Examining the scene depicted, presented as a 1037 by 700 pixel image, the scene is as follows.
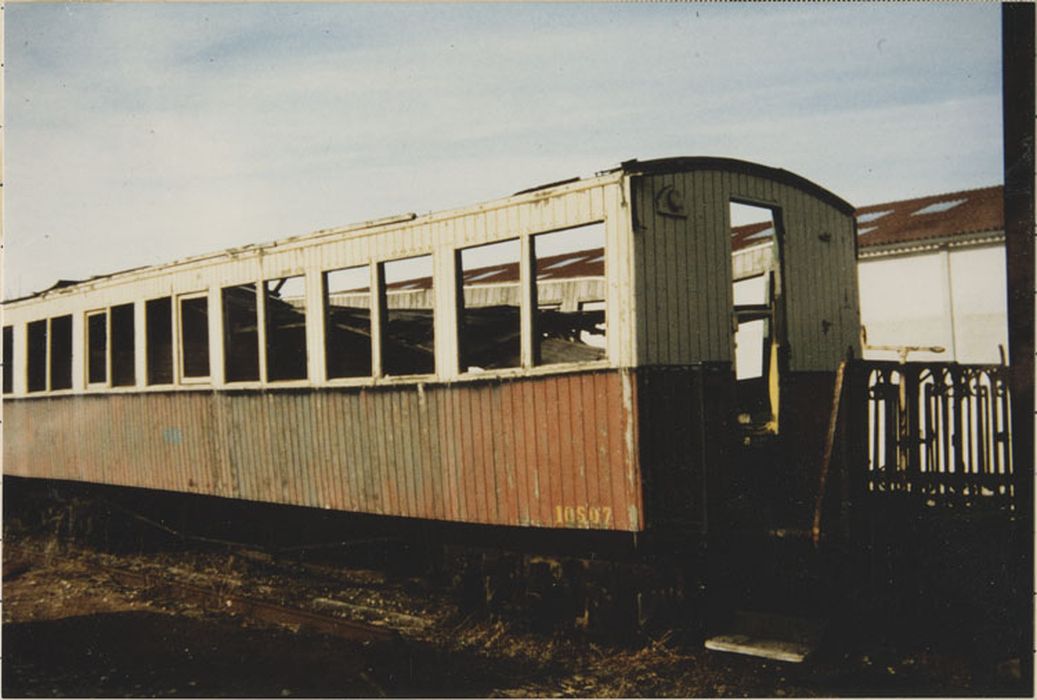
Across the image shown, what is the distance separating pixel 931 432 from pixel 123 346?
9940 mm

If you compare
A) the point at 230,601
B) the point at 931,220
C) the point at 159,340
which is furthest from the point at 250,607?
the point at 931,220

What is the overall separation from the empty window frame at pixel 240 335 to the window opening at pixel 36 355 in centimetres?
475

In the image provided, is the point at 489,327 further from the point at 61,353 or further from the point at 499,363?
the point at 61,353

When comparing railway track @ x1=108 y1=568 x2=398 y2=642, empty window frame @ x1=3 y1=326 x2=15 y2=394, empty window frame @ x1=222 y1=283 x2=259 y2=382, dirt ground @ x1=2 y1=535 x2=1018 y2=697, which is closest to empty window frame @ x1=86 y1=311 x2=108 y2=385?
→ empty window frame @ x1=3 y1=326 x2=15 y2=394

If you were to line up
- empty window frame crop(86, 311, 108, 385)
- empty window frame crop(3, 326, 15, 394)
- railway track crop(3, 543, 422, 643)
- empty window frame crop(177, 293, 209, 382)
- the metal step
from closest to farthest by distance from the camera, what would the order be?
the metal step, railway track crop(3, 543, 422, 643), empty window frame crop(177, 293, 209, 382), empty window frame crop(86, 311, 108, 385), empty window frame crop(3, 326, 15, 394)

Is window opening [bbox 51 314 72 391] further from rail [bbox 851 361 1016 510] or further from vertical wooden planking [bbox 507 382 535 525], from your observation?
rail [bbox 851 361 1016 510]

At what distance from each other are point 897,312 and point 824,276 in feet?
31.1

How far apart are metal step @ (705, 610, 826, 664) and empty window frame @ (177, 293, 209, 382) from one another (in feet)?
22.9

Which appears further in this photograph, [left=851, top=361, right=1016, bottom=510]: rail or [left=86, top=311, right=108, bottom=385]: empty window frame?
[left=86, top=311, right=108, bottom=385]: empty window frame

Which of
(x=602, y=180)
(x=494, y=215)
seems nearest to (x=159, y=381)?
(x=494, y=215)

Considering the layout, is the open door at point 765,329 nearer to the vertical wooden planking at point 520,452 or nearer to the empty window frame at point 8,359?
the vertical wooden planking at point 520,452

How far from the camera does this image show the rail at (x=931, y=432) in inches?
274

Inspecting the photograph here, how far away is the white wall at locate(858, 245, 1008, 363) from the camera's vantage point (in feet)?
Result: 51.6

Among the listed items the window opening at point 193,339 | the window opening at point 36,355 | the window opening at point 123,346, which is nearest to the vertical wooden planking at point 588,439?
the window opening at point 193,339
